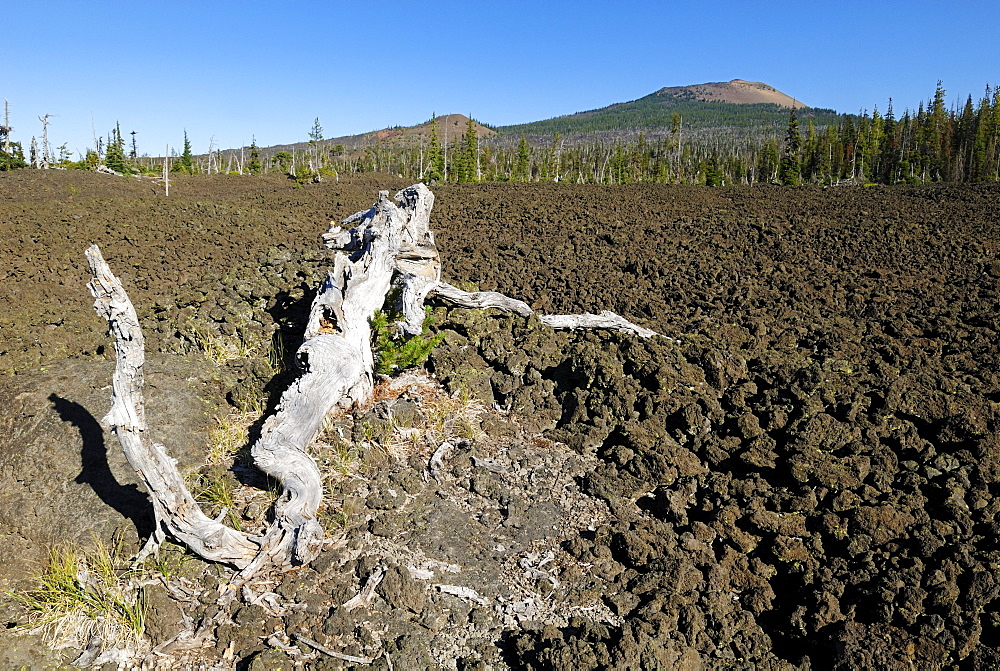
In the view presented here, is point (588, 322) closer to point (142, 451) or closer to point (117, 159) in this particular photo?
point (142, 451)

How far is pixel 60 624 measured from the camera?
379cm

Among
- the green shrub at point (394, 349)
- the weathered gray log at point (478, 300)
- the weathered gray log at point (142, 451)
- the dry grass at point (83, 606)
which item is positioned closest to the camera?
→ the weathered gray log at point (142, 451)

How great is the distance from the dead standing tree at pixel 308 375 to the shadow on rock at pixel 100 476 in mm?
439

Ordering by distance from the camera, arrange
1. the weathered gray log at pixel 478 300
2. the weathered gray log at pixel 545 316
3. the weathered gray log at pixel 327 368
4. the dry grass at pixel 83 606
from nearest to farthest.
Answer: the dry grass at pixel 83 606, the weathered gray log at pixel 327 368, the weathered gray log at pixel 545 316, the weathered gray log at pixel 478 300

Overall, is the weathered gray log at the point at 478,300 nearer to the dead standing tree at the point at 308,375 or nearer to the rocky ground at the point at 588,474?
the dead standing tree at the point at 308,375

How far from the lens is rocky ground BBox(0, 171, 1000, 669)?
3.82 metres

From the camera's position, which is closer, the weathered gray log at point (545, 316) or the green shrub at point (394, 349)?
the green shrub at point (394, 349)

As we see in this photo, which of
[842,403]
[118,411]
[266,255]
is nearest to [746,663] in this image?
[842,403]

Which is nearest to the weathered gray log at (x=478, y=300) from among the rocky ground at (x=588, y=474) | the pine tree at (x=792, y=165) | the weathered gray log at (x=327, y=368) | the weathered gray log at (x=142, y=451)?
the rocky ground at (x=588, y=474)

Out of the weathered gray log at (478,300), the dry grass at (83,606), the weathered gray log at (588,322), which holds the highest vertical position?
the weathered gray log at (478,300)

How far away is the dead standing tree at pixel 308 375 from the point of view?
12.7 ft

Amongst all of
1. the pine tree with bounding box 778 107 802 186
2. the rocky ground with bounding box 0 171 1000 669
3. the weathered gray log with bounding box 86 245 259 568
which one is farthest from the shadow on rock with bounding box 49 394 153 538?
the pine tree with bounding box 778 107 802 186

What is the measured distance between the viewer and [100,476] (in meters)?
4.99

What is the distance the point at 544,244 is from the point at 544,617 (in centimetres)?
1059
